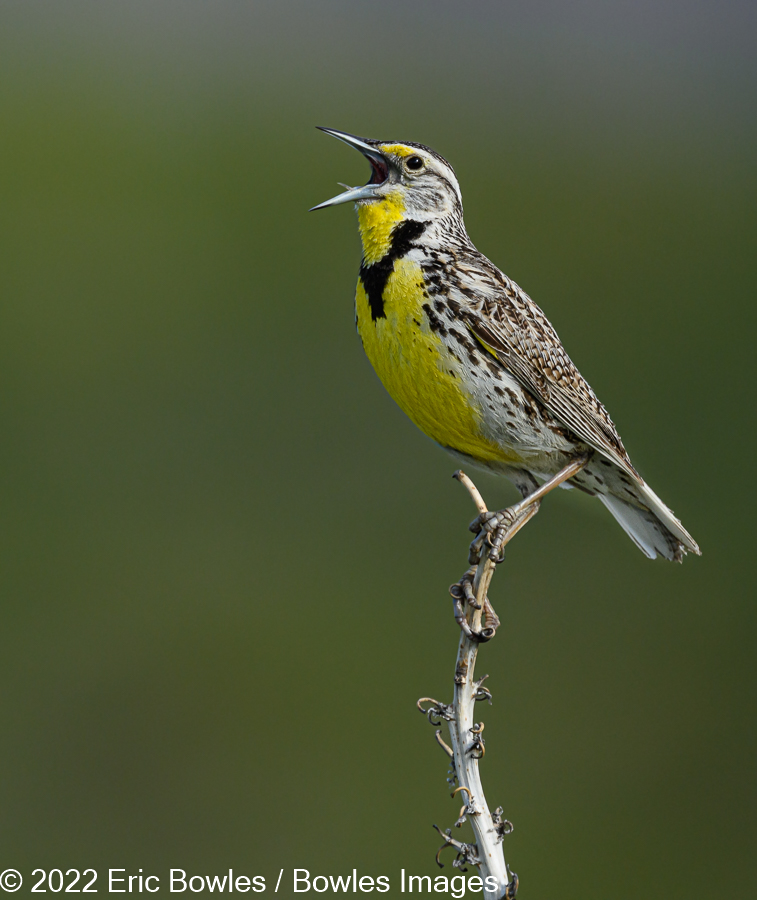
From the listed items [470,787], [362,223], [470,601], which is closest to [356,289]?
[362,223]

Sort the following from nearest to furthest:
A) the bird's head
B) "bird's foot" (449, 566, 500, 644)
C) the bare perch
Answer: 1. the bare perch
2. "bird's foot" (449, 566, 500, 644)
3. the bird's head

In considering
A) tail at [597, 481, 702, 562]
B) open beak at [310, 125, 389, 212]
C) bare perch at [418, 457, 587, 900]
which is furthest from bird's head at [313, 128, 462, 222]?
tail at [597, 481, 702, 562]

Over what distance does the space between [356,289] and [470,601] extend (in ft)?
2.32

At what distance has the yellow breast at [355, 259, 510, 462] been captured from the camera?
2.06 meters

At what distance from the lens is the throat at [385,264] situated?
2123 mm

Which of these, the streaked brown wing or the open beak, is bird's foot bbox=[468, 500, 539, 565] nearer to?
the streaked brown wing

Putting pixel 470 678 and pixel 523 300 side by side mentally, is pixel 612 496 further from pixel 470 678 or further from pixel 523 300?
pixel 470 678

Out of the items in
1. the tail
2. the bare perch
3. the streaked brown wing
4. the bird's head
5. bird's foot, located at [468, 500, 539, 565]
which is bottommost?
the bare perch

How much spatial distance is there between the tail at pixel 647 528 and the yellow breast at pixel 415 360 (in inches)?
16.6

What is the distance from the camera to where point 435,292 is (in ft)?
6.93

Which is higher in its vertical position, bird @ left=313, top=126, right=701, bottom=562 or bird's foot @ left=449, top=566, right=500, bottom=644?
bird @ left=313, top=126, right=701, bottom=562

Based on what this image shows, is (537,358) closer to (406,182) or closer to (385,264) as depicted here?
(385,264)

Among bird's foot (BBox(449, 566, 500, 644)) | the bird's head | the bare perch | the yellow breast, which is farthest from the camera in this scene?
the bird's head

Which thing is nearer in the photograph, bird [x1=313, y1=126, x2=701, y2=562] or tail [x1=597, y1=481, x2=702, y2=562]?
bird [x1=313, y1=126, x2=701, y2=562]
